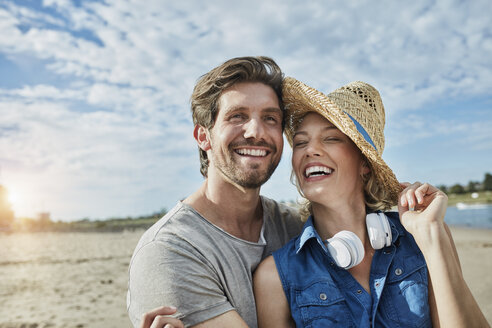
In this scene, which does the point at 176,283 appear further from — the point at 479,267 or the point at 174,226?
the point at 479,267

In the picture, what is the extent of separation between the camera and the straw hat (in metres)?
2.84

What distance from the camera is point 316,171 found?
2.95 meters

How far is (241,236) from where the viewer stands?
131 inches

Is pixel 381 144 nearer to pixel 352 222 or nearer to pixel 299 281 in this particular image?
pixel 352 222

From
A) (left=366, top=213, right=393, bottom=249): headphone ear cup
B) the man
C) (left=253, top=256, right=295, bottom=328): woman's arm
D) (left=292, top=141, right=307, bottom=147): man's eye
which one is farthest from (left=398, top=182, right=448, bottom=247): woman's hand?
the man

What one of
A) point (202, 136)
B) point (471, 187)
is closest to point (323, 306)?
point (202, 136)

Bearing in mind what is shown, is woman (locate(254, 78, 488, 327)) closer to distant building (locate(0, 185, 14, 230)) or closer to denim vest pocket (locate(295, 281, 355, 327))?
denim vest pocket (locate(295, 281, 355, 327))

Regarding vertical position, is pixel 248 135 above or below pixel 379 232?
above

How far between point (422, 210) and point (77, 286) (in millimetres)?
9721

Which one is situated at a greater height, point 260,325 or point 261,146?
point 261,146

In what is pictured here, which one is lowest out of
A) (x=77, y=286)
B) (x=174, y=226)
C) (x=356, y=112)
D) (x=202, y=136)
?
(x=77, y=286)

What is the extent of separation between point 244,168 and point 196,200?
21.2 inches

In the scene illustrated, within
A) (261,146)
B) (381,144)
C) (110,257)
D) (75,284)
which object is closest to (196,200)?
(261,146)

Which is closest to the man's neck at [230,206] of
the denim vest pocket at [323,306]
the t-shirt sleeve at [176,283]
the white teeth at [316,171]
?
the t-shirt sleeve at [176,283]
